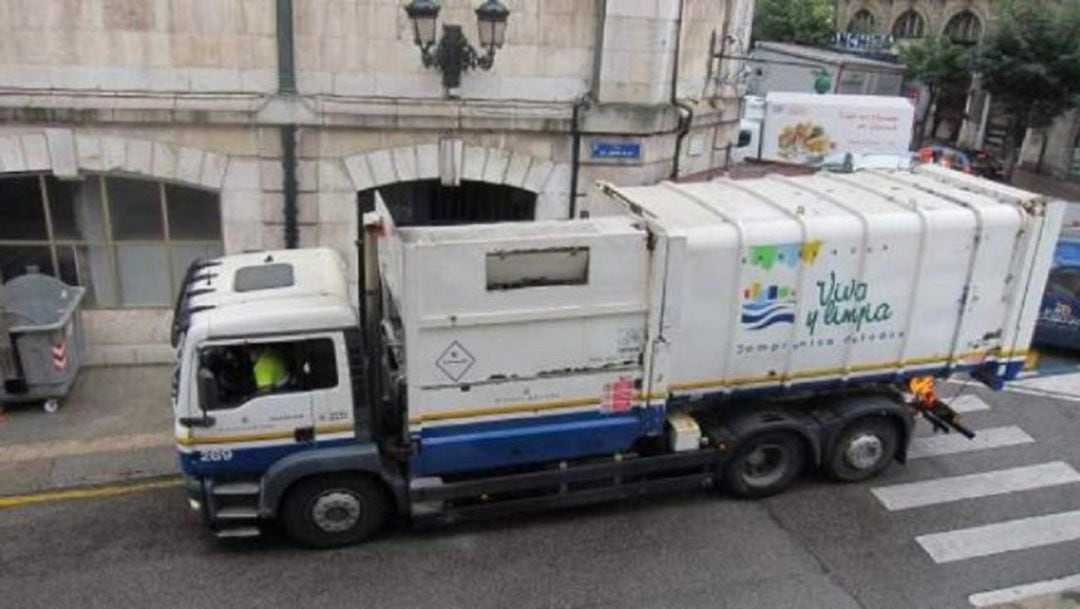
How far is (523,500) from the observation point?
9.02 m

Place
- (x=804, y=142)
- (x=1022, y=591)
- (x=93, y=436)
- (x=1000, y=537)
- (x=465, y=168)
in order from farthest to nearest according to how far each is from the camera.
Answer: (x=804, y=142) → (x=465, y=168) → (x=93, y=436) → (x=1000, y=537) → (x=1022, y=591)

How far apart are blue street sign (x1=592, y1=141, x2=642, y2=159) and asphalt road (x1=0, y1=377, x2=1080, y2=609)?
534cm

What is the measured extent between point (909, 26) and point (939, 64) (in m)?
12.6

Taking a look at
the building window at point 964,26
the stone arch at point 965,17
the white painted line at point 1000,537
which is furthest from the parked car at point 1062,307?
the building window at point 964,26

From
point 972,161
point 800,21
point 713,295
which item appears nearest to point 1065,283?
point 713,295

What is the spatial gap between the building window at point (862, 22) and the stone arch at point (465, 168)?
4345 cm

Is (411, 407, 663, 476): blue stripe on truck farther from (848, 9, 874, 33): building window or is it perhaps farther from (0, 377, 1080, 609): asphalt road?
(848, 9, 874, 33): building window

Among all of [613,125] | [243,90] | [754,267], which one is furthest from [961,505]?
[243,90]

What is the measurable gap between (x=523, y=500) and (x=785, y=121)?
769 inches

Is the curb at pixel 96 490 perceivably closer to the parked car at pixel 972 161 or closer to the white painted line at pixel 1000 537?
the white painted line at pixel 1000 537

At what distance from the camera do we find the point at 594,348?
866 centimetres

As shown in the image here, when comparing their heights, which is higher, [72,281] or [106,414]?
[72,281]

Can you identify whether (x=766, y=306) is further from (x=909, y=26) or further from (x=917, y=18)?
(x=909, y=26)

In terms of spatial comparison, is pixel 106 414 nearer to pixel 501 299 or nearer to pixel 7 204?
pixel 7 204
